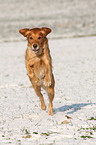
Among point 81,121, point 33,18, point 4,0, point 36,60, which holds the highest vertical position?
point 4,0

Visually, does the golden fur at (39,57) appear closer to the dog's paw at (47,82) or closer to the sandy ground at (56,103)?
the dog's paw at (47,82)

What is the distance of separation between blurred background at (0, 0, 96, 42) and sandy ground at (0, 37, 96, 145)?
69.5 feet

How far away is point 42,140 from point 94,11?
4602 centimetres

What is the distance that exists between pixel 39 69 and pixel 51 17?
42.0 metres

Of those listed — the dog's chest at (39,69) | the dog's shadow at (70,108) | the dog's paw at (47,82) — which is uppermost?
the dog's chest at (39,69)

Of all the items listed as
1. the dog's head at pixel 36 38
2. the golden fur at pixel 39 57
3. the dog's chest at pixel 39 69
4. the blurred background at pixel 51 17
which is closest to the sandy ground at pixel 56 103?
the golden fur at pixel 39 57

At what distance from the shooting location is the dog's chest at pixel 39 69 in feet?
22.9

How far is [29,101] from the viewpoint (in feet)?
30.5

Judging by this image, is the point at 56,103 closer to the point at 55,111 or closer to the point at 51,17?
the point at 55,111

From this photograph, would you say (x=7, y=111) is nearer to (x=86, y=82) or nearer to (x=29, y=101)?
(x=29, y=101)

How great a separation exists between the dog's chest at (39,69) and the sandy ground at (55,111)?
1051mm

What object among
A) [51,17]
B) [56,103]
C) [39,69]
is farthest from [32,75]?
[51,17]

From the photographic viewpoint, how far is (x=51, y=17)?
1895 inches

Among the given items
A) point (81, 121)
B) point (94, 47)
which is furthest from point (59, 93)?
point (94, 47)
